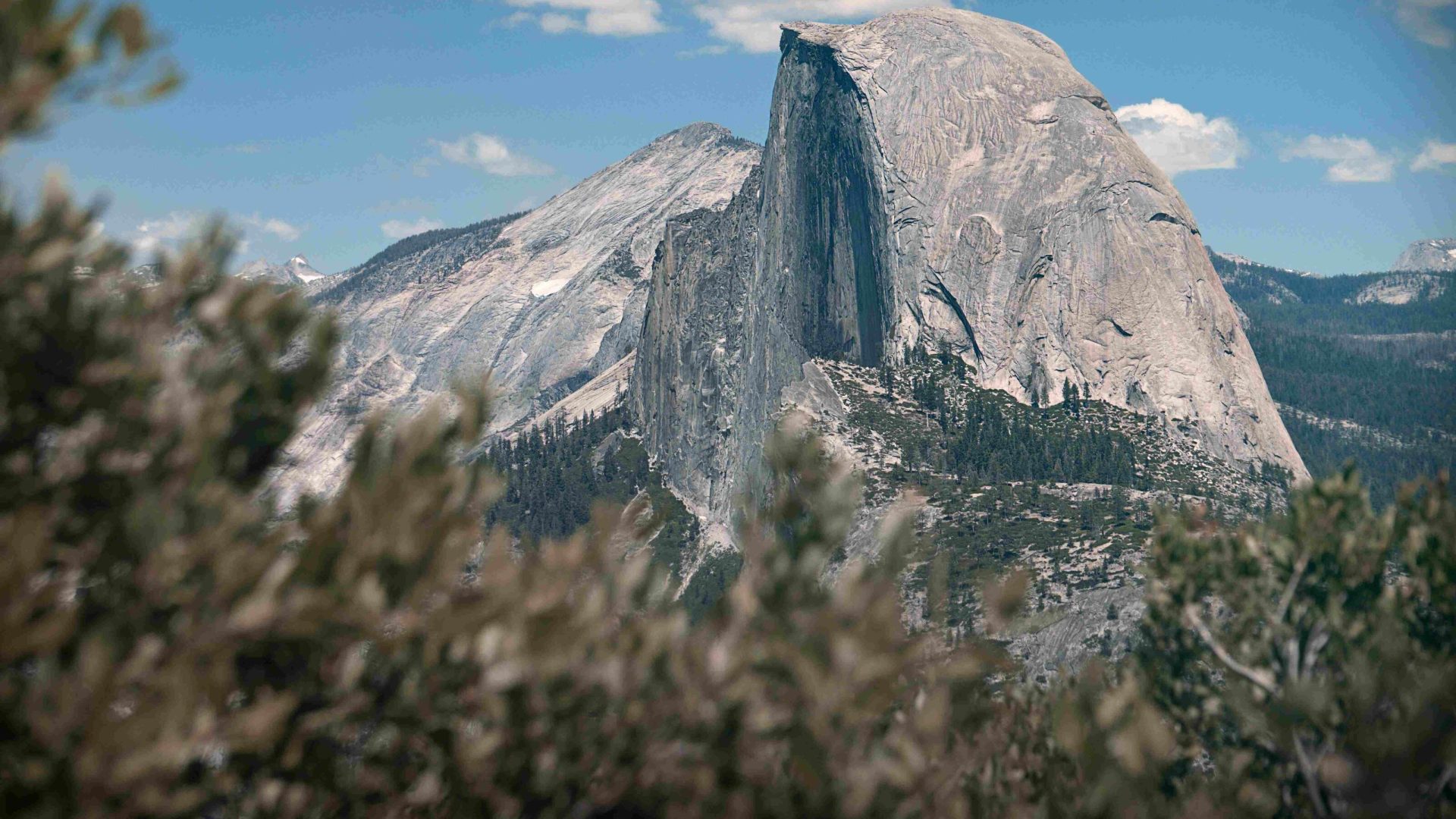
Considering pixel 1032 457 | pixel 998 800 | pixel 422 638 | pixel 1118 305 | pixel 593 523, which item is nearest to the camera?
pixel 422 638

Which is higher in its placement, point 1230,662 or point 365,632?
point 365,632

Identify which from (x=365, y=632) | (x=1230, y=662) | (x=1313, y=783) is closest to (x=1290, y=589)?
(x=1230, y=662)

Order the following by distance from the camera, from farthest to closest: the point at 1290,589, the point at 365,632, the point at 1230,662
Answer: the point at 1290,589
the point at 1230,662
the point at 365,632

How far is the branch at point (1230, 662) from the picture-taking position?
14.7 m

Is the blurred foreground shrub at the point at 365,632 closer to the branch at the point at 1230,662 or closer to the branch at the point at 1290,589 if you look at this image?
the branch at the point at 1230,662

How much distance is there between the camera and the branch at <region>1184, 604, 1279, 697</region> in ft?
48.2

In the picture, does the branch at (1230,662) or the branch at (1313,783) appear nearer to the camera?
the branch at (1313,783)

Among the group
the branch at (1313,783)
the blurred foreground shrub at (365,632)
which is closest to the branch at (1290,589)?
the branch at (1313,783)

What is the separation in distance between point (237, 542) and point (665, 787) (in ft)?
12.7

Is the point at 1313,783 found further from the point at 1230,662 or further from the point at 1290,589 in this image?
the point at 1290,589

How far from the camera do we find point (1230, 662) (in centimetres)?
1547

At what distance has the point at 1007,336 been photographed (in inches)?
7840

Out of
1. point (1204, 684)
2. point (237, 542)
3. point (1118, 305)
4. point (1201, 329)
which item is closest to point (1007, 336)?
point (1118, 305)

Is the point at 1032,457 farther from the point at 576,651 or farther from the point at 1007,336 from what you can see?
the point at 576,651
